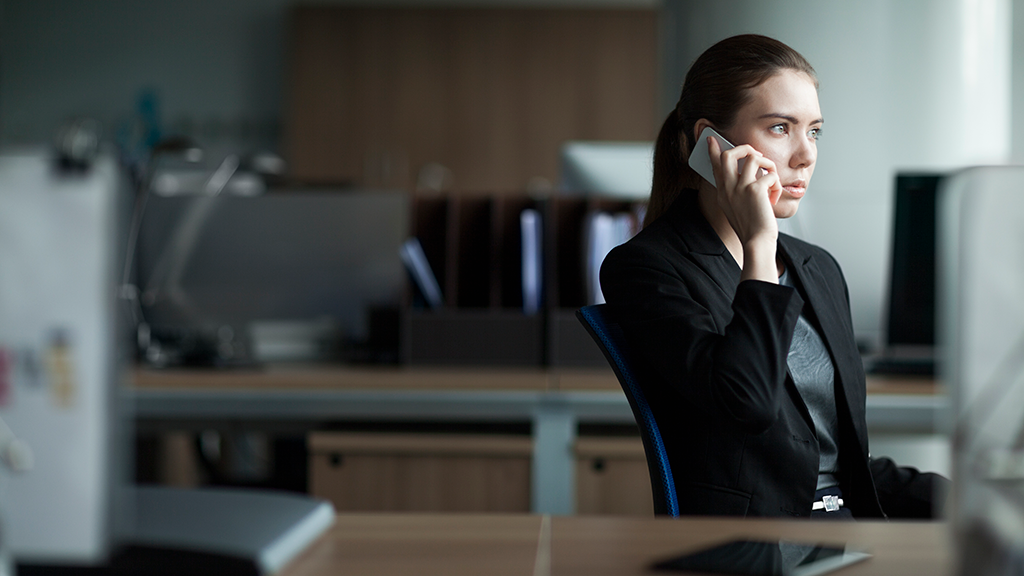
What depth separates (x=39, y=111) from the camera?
6059 millimetres

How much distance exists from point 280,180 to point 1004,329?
2657 millimetres

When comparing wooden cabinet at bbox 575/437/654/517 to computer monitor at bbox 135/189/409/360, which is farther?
computer monitor at bbox 135/189/409/360

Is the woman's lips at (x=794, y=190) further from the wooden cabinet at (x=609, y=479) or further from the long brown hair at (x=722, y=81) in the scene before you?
the wooden cabinet at (x=609, y=479)

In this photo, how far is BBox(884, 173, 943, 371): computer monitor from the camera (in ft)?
6.71

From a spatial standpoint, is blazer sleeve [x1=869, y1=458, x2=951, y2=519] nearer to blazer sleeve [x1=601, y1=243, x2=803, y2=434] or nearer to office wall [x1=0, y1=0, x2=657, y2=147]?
blazer sleeve [x1=601, y1=243, x2=803, y2=434]

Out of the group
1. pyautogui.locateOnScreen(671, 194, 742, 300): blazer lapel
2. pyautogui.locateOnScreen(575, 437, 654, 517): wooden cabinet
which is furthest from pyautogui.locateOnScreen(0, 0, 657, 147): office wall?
pyautogui.locateOnScreen(671, 194, 742, 300): blazer lapel

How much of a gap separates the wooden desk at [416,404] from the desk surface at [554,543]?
1.12m

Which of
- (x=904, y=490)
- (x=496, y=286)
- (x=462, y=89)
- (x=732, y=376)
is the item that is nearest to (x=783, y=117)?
(x=732, y=376)

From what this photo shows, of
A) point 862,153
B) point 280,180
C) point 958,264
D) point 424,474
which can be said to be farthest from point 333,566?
point 280,180

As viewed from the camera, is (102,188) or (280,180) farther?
(280,180)

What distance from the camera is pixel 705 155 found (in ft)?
3.99

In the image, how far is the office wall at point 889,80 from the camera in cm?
234

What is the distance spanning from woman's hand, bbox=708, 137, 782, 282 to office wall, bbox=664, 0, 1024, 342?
1228mm

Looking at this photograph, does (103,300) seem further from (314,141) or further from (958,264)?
(314,141)
